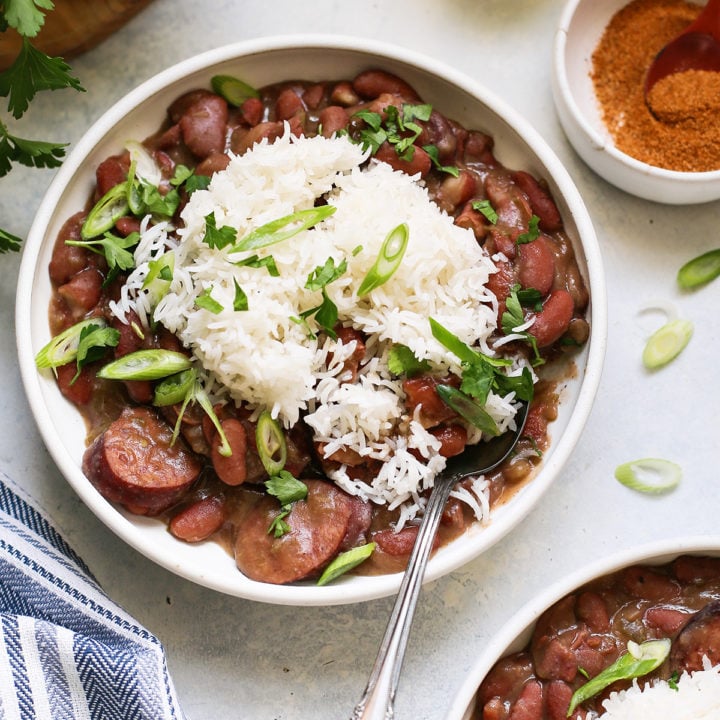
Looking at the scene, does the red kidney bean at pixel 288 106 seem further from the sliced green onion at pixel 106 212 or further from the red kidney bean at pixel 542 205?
the red kidney bean at pixel 542 205

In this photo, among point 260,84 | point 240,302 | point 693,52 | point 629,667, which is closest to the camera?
point 240,302

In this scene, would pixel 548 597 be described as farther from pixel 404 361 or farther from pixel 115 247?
pixel 115 247

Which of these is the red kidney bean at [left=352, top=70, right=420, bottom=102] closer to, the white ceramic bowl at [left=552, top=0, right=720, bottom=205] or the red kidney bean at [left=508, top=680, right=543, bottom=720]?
the white ceramic bowl at [left=552, top=0, right=720, bottom=205]

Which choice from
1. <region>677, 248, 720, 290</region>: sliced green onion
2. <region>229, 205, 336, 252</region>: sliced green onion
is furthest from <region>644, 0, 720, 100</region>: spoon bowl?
<region>229, 205, 336, 252</region>: sliced green onion

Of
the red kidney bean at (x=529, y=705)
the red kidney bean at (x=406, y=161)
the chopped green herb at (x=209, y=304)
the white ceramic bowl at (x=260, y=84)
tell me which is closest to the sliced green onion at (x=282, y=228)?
the chopped green herb at (x=209, y=304)

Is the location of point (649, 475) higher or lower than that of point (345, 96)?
lower

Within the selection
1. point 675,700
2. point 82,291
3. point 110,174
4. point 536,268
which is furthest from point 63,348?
point 675,700
